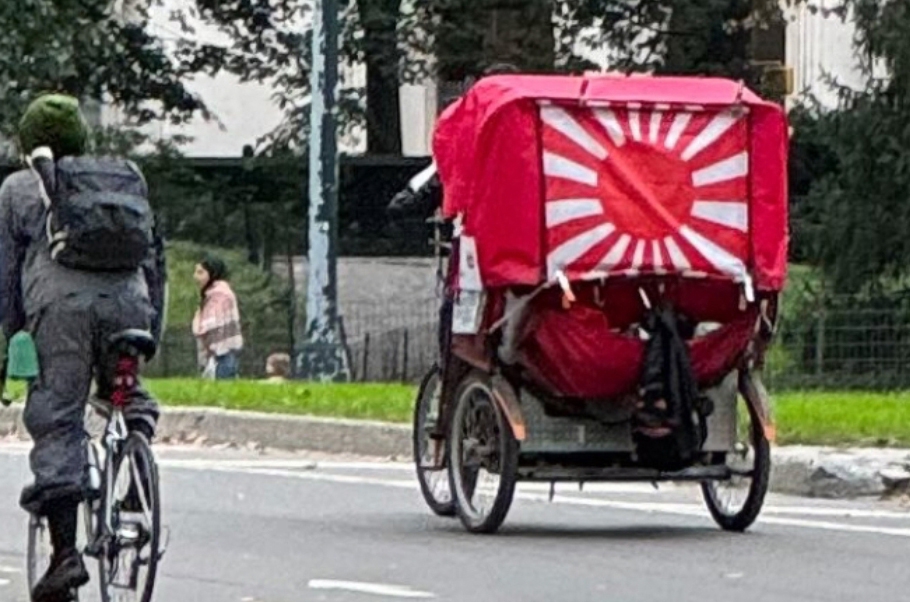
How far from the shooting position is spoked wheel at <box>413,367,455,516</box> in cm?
1347

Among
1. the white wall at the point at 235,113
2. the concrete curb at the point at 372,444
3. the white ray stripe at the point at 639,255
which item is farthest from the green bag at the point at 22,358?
the white wall at the point at 235,113

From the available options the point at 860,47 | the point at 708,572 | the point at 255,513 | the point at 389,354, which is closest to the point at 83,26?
the point at 389,354

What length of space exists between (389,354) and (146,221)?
2144 centimetres

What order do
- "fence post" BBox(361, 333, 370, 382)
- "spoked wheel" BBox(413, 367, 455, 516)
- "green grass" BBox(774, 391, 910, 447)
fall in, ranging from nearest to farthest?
"spoked wheel" BBox(413, 367, 455, 516)
"green grass" BBox(774, 391, 910, 447)
"fence post" BBox(361, 333, 370, 382)

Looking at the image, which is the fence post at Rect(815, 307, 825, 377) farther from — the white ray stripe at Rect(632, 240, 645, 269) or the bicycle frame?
the bicycle frame

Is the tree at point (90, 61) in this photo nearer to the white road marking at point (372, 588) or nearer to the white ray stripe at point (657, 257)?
the white ray stripe at point (657, 257)

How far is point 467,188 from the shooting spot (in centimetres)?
1271

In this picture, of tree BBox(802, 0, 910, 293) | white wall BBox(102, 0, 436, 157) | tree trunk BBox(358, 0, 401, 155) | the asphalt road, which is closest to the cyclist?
the asphalt road

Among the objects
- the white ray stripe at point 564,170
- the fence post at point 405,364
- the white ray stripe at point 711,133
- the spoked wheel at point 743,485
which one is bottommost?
the fence post at point 405,364

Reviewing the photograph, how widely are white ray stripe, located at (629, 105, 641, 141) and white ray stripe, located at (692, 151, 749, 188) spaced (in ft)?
0.99

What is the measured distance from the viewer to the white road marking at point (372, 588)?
1041 cm

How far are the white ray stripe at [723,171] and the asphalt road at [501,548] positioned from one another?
5.17 ft

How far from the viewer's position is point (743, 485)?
42.8 ft

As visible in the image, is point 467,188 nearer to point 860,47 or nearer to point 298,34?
point 860,47
